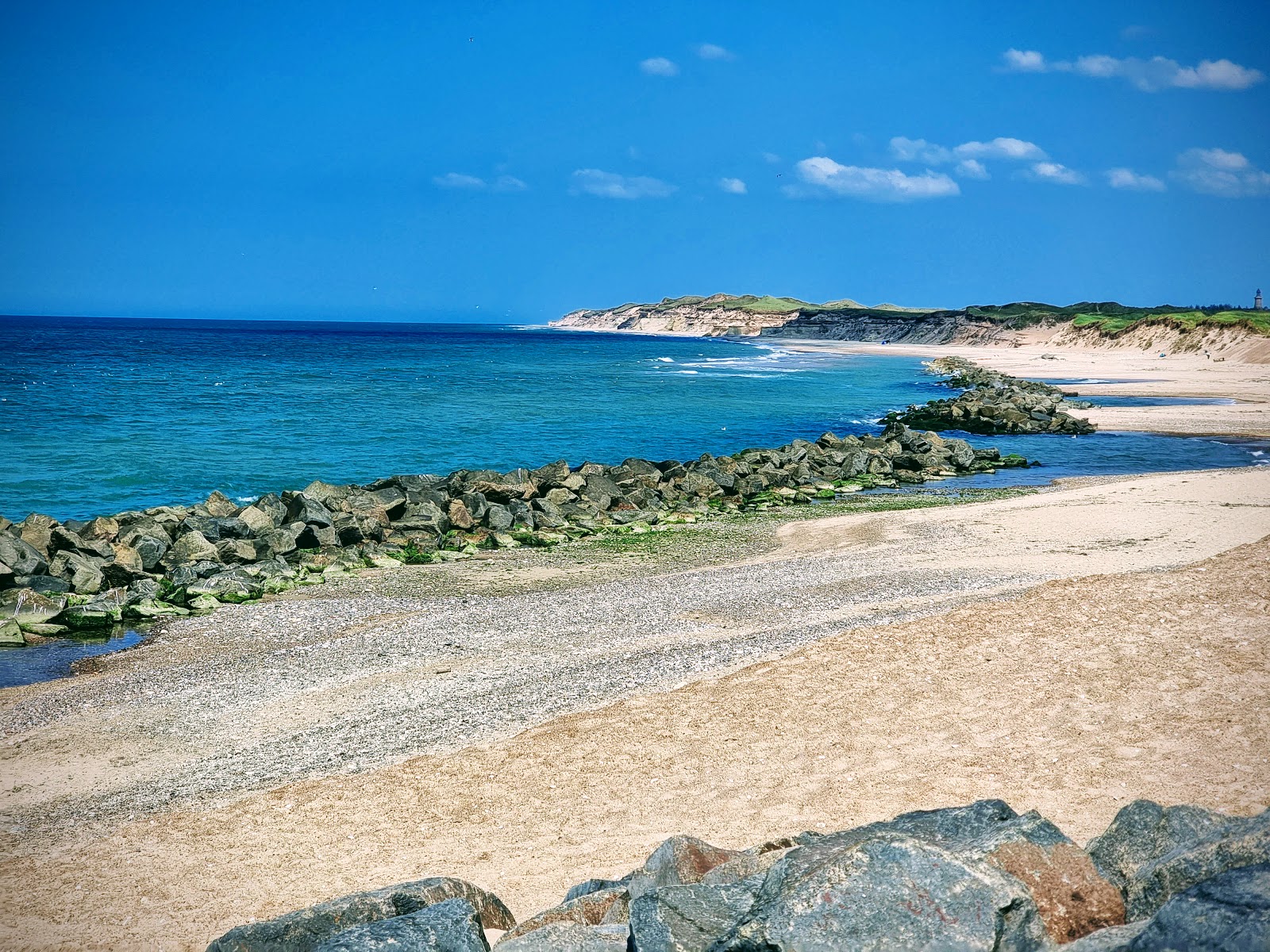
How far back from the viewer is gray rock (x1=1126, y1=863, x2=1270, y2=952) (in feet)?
12.4

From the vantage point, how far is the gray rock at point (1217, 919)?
3785 millimetres

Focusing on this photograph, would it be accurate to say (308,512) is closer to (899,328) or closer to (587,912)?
(587,912)

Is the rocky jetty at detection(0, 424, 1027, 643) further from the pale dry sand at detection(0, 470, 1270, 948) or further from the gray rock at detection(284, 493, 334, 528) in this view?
the pale dry sand at detection(0, 470, 1270, 948)

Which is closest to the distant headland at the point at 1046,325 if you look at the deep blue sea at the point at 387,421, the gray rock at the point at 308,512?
the deep blue sea at the point at 387,421

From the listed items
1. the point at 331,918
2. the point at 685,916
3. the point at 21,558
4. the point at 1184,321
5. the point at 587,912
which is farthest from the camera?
the point at 1184,321

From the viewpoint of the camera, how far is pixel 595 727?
10359mm

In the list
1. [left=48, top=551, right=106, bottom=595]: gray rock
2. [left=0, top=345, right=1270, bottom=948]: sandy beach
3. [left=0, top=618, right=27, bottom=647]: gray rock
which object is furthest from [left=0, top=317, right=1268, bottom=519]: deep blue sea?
[left=0, top=345, right=1270, bottom=948]: sandy beach

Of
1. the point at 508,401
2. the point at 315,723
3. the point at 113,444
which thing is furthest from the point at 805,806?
the point at 508,401

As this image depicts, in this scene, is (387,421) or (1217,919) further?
(387,421)

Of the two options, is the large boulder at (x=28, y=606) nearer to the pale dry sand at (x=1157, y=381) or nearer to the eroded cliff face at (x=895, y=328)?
the pale dry sand at (x=1157, y=381)

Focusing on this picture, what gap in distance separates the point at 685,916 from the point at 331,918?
2.12m

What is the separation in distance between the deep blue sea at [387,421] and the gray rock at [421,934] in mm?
24868

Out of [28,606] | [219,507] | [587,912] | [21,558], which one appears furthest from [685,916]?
[219,507]

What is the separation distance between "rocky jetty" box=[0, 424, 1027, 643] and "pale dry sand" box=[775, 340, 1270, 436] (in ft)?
50.5
